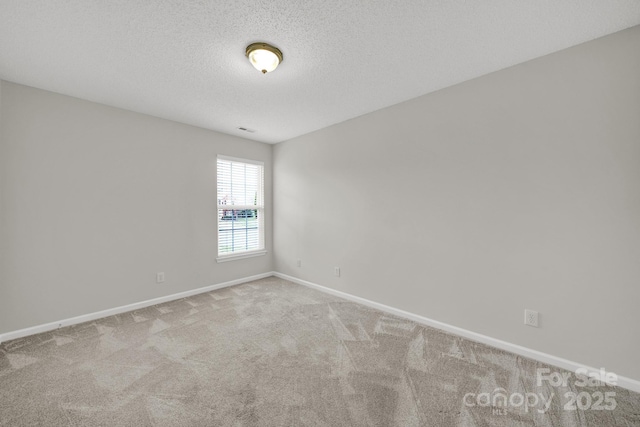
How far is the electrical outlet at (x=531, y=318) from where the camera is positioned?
6.80 ft

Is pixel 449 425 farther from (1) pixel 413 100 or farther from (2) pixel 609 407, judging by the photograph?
(1) pixel 413 100

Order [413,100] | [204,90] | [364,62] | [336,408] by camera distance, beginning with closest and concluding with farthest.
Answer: [336,408] → [364,62] → [204,90] → [413,100]

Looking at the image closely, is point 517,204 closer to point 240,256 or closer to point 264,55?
point 264,55

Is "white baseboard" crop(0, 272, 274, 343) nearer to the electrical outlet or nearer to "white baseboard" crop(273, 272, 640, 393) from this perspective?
"white baseboard" crop(273, 272, 640, 393)

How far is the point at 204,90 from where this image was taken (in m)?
2.60

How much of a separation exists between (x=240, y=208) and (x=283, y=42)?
2.94 metres

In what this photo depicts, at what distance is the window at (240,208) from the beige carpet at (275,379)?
1577 mm

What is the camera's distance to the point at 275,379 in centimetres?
183

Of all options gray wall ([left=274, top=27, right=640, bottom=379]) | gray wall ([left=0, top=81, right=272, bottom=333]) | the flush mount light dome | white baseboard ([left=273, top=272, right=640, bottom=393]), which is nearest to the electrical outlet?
gray wall ([left=274, top=27, right=640, bottom=379])

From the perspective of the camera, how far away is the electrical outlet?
81.6 inches

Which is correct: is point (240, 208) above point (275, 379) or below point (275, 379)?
above

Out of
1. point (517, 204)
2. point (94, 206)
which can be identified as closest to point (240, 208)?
point (94, 206)

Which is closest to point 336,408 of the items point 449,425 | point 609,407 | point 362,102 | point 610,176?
point 449,425

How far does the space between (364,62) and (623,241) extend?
240 centimetres
